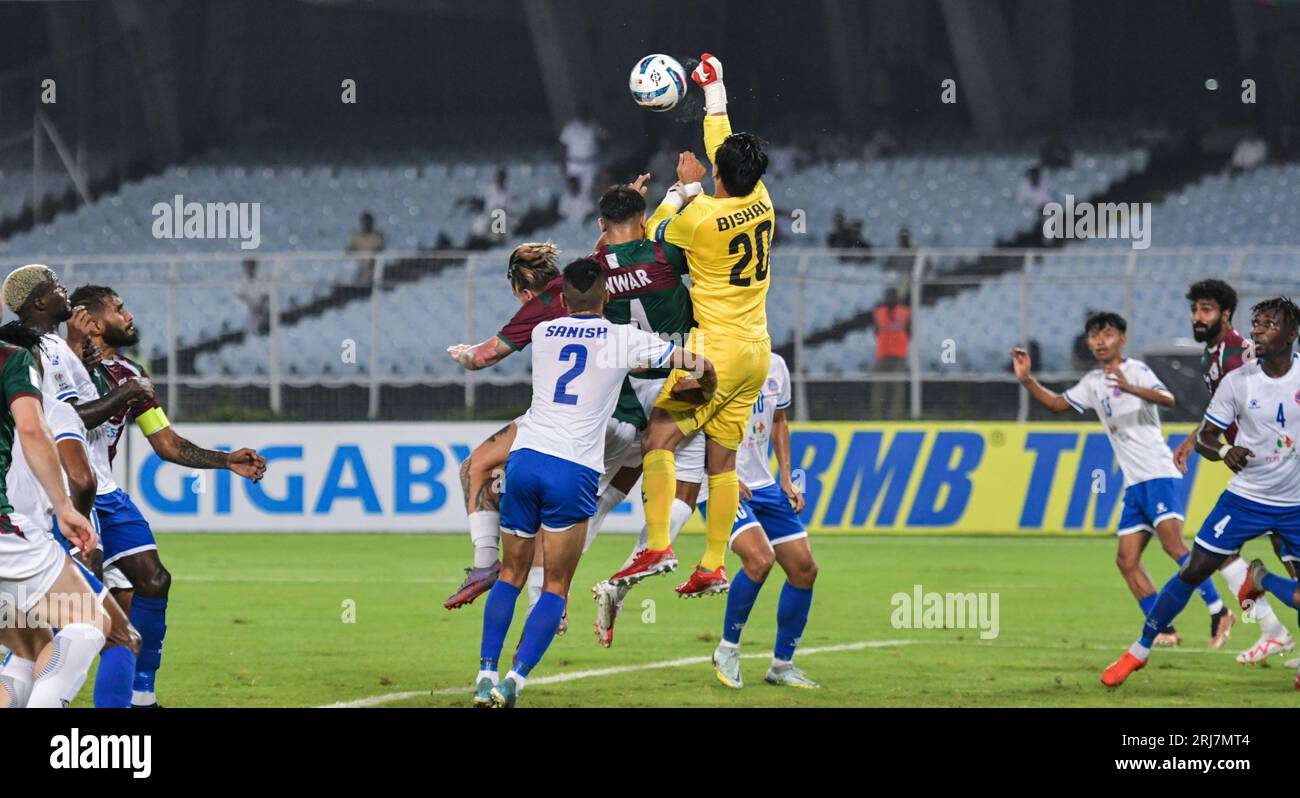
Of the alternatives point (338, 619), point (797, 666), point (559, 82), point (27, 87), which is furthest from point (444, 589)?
point (27, 87)

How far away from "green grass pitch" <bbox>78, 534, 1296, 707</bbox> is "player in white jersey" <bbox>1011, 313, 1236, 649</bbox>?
0.45m

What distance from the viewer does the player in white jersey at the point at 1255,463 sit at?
9836 mm

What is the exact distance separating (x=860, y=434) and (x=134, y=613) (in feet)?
37.7

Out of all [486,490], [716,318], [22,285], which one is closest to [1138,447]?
[716,318]

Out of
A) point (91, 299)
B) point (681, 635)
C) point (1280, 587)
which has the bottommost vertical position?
point (681, 635)

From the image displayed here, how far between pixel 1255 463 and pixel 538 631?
13.9ft

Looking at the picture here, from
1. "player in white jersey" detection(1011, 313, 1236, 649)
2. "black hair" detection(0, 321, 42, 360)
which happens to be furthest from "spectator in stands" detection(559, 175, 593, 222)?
"black hair" detection(0, 321, 42, 360)

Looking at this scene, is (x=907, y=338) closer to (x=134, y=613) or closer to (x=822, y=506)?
(x=822, y=506)

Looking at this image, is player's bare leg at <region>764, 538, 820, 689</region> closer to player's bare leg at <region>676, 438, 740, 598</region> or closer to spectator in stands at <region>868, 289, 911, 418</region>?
player's bare leg at <region>676, 438, 740, 598</region>

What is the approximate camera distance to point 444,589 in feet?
51.2

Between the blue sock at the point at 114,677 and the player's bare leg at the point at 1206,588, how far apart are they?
22.7ft

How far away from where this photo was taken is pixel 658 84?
9.44 m

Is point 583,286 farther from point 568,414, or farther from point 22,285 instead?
point 22,285

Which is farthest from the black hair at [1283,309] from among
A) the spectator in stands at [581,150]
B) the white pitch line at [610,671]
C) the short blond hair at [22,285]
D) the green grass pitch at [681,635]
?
the spectator in stands at [581,150]
